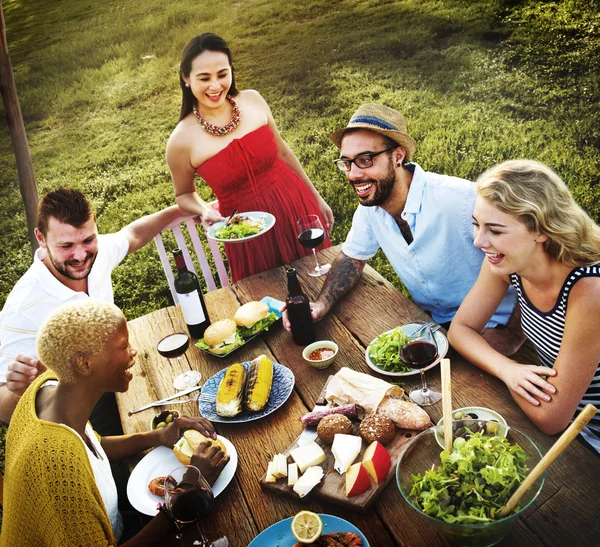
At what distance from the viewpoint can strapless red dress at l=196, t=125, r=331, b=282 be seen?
3.72m

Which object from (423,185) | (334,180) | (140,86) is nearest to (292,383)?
(423,185)

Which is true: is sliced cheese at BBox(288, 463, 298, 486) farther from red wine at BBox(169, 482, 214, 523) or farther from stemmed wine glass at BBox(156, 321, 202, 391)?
stemmed wine glass at BBox(156, 321, 202, 391)

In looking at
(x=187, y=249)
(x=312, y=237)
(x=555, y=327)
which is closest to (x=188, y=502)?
(x=555, y=327)

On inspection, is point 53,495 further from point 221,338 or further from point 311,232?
point 311,232

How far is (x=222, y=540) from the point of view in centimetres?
157

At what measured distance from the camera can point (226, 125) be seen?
12.1 feet

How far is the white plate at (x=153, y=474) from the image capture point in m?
1.75

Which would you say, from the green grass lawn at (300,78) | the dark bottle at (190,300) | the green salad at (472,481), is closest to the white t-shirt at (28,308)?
the dark bottle at (190,300)

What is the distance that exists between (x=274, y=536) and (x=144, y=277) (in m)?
4.60

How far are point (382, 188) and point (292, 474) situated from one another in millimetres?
1418

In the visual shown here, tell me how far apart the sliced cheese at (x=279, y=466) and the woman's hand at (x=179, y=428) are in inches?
11.0

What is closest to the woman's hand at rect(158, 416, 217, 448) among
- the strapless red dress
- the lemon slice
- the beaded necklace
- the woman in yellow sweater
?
the woman in yellow sweater

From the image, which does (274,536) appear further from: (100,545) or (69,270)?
(69,270)

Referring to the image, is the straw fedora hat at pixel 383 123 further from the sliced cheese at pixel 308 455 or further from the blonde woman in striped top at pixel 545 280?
the sliced cheese at pixel 308 455
